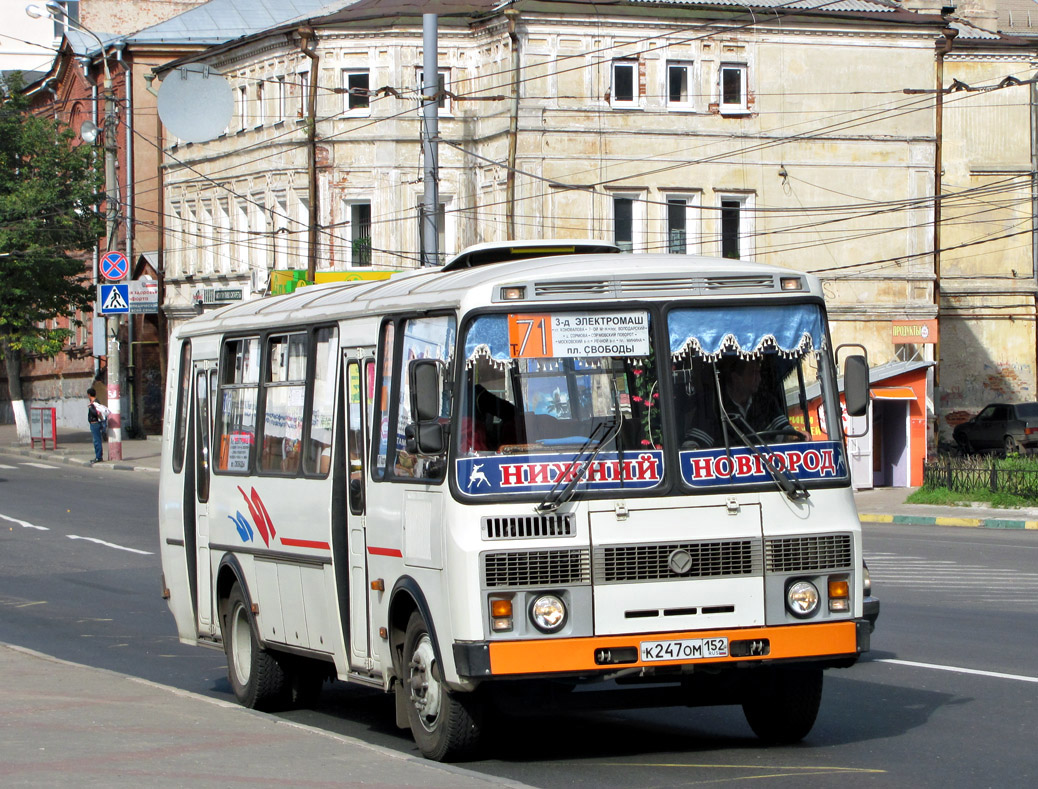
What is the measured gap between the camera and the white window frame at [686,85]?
1635 inches

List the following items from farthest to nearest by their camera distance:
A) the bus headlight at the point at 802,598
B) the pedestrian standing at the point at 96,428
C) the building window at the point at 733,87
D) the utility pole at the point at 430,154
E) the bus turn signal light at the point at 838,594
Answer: the building window at the point at 733,87 → the pedestrian standing at the point at 96,428 → the utility pole at the point at 430,154 → the bus turn signal light at the point at 838,594 → the bus headlight at the point at 802,598

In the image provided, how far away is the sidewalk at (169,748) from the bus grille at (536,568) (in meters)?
0.91

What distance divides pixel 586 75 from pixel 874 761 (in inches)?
1352

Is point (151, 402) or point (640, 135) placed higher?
point (640, 135)

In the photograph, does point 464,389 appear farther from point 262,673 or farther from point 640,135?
point 640,135

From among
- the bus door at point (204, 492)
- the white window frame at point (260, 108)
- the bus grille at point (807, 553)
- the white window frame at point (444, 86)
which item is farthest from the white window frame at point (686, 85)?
the bus grille at point (807, 553)

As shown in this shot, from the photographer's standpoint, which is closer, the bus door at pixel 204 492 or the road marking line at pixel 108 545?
the bus door at pixel 204 492

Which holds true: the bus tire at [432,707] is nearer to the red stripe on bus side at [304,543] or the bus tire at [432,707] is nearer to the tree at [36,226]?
the red stripe on bus side at [304,543]

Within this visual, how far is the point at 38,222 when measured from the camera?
49906 millimetres

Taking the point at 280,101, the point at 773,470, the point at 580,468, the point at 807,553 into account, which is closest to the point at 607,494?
the point at 580,468

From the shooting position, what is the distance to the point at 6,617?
1577 cm

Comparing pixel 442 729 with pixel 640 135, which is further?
pixel 640 135

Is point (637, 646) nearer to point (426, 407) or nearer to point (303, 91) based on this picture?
point (426, 407)

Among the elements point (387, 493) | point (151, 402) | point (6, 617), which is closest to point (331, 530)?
point (387, 493)
